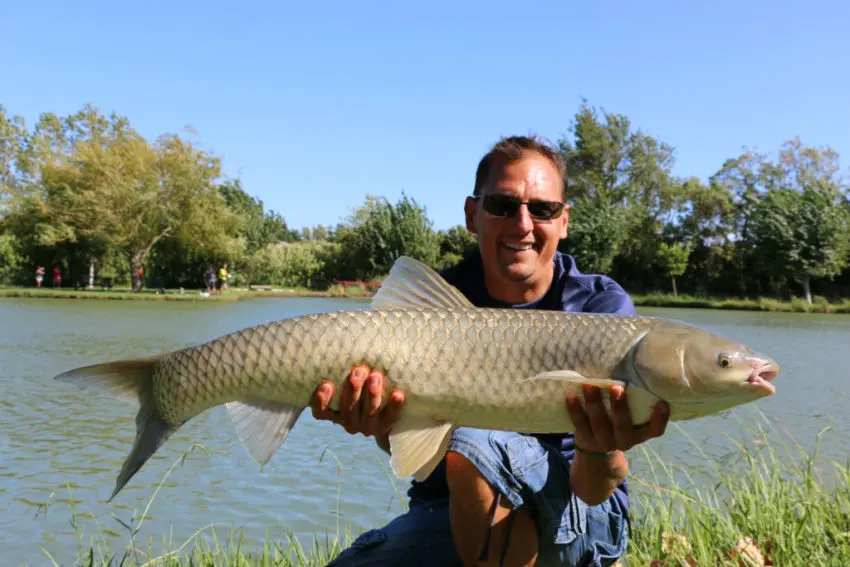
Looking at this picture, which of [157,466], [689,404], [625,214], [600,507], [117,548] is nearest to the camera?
[689,404]

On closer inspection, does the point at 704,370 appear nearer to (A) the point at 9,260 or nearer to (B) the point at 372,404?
(B) the point at 372,404

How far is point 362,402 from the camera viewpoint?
232 centimetres

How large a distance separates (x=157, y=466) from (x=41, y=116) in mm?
44718

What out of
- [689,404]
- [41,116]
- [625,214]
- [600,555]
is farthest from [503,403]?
[41,116]

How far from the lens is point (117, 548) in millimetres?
4484

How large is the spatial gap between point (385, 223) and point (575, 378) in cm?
4119

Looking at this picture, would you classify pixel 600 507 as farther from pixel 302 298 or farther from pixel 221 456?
pixel 302 298

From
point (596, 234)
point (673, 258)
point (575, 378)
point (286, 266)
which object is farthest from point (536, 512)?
point (286, 266)

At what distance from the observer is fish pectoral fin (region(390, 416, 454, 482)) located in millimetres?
2232

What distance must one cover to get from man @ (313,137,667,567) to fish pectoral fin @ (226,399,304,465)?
123 millimetres

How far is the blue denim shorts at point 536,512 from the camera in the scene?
7.86ft

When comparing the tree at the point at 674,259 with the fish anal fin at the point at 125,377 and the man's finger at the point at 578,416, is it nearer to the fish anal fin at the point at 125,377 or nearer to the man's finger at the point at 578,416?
the man's finger at the point at 578,416

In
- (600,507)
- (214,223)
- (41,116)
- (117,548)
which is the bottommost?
(117,548)

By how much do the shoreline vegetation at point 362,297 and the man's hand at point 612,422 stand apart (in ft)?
101
